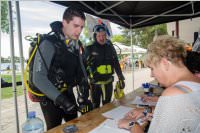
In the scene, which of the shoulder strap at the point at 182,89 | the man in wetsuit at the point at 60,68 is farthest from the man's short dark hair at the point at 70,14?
the shoulder strap at the point at 182,89

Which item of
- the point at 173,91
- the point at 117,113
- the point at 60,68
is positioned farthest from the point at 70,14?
the point at 173,91

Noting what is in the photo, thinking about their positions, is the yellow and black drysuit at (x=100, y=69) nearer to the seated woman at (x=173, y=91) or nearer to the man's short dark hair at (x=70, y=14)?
the man's short dark hair at (x=70, y=14)

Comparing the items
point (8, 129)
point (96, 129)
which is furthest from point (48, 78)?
point (8, 129)

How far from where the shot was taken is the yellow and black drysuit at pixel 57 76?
1.23m

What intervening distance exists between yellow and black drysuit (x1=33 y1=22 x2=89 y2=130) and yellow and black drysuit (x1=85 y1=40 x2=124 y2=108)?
3.18 feet

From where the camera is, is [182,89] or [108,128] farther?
[108,128]

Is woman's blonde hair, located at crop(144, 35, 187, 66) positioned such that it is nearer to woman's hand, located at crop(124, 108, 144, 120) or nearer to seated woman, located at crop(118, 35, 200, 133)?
seated woman, located at crop(118, 35, 200, 133)

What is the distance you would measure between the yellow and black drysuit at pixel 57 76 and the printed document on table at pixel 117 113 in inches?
9.8

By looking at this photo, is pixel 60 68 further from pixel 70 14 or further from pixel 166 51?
pixel 166 51

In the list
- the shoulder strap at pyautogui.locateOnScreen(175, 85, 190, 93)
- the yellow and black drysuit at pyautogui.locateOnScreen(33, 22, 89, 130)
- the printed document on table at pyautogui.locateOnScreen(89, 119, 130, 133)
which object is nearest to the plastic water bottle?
the yellow and black drysuit at pyautogui.locateOnScreen(33, 22, 89, 130)

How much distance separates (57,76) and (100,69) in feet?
4.09

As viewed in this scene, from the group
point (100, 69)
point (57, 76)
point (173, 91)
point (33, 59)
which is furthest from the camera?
point (100, 69)

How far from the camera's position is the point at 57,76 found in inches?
54.4

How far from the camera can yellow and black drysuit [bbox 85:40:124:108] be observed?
2.58m
